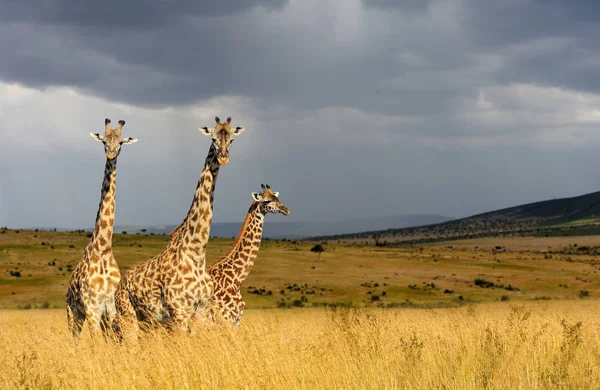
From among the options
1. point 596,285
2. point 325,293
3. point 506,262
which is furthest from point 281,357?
point 506,262

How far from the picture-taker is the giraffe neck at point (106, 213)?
1368 cm

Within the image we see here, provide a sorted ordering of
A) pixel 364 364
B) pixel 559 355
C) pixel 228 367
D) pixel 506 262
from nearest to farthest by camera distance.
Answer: pixel 228 367 → pixel 364 364 → pixel 559 355 → pixel 506 262

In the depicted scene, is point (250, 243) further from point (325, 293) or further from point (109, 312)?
point (325, 293)

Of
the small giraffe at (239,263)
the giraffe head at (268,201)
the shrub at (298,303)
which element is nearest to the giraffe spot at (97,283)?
the small giraffe at (239,263)

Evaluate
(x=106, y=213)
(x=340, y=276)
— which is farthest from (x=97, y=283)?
(x=340, y=276)

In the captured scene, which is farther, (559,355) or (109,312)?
(109,312)

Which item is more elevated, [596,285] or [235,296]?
[235,296]

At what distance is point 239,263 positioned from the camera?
15070 mm

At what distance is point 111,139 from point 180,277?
3.12 metres

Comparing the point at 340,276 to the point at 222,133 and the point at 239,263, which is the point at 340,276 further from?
the point at 222,133

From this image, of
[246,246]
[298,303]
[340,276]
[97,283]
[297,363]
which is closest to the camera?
[297,363]

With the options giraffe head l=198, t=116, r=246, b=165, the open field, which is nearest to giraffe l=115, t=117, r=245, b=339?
giraffe head l=198, t=116, r=246, b=165

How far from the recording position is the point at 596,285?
71312mm

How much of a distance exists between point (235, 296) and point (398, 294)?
4980 centimetres
